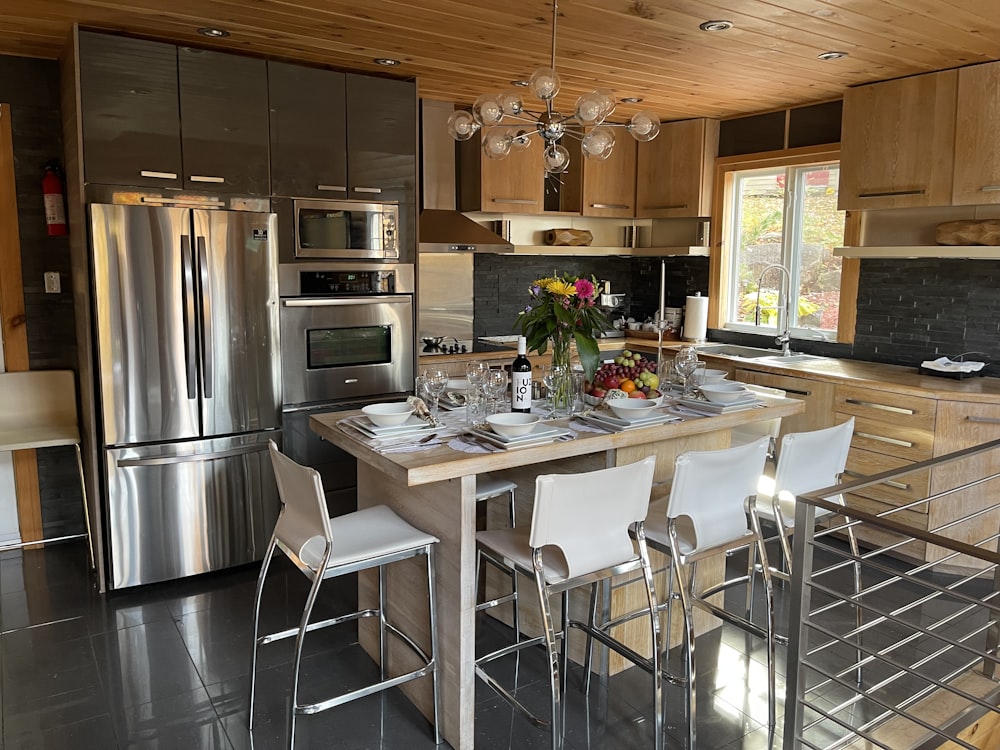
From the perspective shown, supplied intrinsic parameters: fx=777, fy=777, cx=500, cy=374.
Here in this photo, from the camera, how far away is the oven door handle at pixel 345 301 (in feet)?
13.0

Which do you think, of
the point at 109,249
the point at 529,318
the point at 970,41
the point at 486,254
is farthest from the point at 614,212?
the point at 109,249

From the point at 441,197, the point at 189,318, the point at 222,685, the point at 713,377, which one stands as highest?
the point at 441,197

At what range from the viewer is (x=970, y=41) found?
139 inches

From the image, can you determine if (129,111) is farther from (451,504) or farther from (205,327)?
(451,504)

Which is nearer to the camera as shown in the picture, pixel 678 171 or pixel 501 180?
pixel 501 180

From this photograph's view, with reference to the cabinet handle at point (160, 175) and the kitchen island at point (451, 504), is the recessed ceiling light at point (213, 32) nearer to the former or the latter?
the cabinet handle at point (160, 175)

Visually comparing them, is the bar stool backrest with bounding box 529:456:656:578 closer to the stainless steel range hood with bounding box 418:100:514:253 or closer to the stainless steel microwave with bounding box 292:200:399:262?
the stainless steel microwave with bounding box 292:200:399:262

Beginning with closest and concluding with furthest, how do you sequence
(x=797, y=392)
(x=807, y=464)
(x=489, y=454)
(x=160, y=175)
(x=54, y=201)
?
(x=489, y=454) < (x=807, y=464) < (x=160, y=175) < (x=54, y=201) < (x=797, y=392)

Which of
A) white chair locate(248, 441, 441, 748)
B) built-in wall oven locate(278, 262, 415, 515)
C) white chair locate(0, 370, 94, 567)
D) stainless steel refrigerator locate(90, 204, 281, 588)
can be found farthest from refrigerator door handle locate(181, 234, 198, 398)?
white chair locate(248, 441, 441, 748)

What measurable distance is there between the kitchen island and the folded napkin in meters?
1.68

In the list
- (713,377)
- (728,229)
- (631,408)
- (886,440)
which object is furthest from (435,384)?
(728,229)

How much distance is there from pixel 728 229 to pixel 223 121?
3.45m

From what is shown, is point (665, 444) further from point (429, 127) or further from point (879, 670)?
point (429, 127)

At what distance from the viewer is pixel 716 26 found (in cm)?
327
